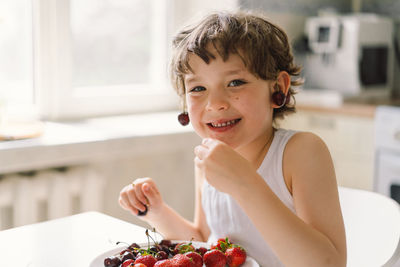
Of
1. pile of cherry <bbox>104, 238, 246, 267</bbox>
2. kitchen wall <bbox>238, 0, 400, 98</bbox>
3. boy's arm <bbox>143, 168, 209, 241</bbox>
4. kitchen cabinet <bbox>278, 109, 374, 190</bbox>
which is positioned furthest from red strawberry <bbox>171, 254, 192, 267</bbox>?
kitchen wall <bbox>238, 0, 400, 98</bbox>

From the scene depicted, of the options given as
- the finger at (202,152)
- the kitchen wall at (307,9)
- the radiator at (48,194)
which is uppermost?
the kitchen wall at (307,9)

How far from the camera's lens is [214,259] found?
904 millimetres

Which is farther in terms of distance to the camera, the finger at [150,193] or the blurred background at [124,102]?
the blurred background at [124,102]

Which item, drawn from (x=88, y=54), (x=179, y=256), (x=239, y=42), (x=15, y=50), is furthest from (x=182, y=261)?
(x=88, y=54)

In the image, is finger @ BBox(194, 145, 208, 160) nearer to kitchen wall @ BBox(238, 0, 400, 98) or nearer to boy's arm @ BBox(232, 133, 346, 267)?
boy's arm @ BBox(232, 133, 346, 267)

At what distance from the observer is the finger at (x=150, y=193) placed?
3.87 feet

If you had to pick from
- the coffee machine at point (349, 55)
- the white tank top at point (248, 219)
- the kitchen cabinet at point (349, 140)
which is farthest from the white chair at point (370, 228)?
the coffee machine at point (349, 55)

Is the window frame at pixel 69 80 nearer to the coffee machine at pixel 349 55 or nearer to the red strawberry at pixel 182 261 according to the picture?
the coffee machine at pixel 349 55

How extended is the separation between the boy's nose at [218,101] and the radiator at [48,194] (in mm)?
1241

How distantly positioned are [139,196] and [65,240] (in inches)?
7.3

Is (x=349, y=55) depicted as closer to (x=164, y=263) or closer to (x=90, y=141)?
(x=90, y=141)

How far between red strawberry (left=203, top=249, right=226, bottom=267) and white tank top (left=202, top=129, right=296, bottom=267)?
0.25 m

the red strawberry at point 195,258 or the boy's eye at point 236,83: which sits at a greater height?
the boy's eye at point 236,83

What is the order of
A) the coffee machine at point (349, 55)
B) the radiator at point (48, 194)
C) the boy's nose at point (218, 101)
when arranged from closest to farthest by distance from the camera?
the boy's nose at point (218, 101) → the radiator at point (48, 194) → the coffee machine at point (349, 55)
